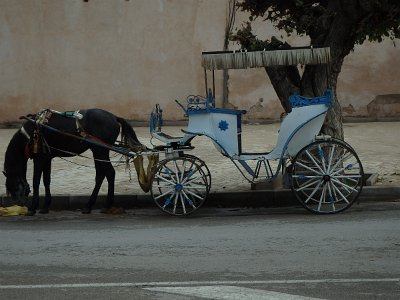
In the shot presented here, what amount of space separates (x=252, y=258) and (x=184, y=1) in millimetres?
13534

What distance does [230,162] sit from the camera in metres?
14.6

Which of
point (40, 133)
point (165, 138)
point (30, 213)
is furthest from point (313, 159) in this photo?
point (30, 213)

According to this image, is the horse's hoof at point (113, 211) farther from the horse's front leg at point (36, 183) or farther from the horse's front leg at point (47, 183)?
the horse's front leg at point (36, 183)

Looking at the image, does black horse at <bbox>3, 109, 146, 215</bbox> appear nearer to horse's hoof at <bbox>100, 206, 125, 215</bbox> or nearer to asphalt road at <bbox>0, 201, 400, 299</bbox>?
horse's hoof at <bbox>100, 206, 125, 215</bbox>

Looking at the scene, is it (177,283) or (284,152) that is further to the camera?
(284,152)

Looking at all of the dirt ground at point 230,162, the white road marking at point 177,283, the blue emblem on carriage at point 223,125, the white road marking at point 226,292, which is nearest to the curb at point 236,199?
the dirt ground at point 230,162

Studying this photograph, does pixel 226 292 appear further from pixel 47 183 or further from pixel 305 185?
pixel 47 183

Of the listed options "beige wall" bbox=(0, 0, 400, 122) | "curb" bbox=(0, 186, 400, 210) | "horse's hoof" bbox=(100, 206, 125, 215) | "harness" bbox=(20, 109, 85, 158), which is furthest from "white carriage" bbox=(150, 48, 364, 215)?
"beige wall" bbox=(0, 0, 400, 122)

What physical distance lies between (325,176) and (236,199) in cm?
160

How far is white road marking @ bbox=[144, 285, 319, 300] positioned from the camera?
6.38 m

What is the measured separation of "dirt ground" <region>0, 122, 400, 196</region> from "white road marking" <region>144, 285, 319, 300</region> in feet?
16.0

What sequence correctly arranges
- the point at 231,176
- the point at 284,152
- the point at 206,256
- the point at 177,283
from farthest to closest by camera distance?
the point at 231,176 < the point at 284,152 < the point at 206,256 < the point at 177,283

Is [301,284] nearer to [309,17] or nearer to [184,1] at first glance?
[309,17]

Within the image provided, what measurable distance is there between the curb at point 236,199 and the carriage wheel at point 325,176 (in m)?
0.92
